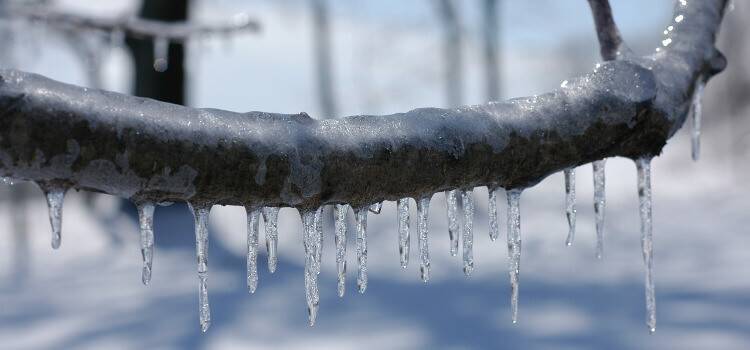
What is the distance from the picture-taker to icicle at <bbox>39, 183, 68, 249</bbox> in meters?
0.92

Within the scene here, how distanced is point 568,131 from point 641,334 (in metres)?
4.07

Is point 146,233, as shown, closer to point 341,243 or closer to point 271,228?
point 271,228

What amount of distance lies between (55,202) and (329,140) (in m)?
0.41

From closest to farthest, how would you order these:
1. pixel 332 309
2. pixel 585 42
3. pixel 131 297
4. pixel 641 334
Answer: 1. pixel 641 334
2. pixel 332 309
3. pixel 131 297
4. pixel 585 42

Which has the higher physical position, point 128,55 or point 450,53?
point 450,53

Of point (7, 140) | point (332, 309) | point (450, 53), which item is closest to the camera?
point (7, 140)

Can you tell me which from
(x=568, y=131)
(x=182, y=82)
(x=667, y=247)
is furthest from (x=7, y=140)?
(x=182, y=82)

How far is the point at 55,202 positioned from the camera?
3.41ft


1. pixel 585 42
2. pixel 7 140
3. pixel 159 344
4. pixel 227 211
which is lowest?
pixel 159 344

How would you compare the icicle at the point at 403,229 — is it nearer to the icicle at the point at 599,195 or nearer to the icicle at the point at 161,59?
the icicle at the point at 599,195

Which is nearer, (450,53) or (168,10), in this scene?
(168,10)

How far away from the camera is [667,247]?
7781 millimetres

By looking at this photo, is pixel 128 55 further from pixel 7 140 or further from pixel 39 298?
pixel 7 140

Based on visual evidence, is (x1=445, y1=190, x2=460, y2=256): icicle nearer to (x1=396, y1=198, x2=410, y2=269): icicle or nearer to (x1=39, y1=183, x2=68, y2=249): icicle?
(x1=396, y1=198, x2=410, y2=269): icicle
